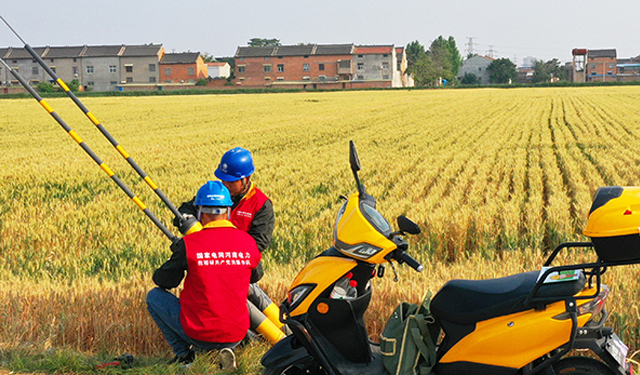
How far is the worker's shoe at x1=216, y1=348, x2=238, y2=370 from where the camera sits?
4516 millimetres

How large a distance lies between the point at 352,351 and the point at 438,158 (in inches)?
521

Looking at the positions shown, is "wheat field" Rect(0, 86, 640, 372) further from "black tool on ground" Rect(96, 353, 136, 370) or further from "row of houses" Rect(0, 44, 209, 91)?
"row of houses" Rect(0, 44, 209, 91)

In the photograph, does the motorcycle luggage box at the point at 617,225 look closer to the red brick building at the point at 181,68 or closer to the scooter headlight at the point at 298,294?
the scooter headlight at the point at 298,294

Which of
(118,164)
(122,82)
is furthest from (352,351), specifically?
(122,82)

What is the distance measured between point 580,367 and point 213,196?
7.92 ft

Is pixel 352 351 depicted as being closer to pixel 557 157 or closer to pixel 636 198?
pixel 636 198

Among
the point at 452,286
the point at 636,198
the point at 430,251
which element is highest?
the point at 636,198

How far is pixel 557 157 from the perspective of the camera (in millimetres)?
16391

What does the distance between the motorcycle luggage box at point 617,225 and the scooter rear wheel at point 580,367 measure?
0.56 m

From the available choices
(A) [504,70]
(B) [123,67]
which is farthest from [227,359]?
(A) [504,70]

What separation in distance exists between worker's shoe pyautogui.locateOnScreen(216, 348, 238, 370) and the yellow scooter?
0.54 meters

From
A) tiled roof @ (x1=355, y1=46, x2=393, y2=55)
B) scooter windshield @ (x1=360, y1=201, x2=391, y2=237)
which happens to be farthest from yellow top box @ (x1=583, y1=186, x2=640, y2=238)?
tiled roof @ (x1=355, y1=46, x2=393, y2=55)

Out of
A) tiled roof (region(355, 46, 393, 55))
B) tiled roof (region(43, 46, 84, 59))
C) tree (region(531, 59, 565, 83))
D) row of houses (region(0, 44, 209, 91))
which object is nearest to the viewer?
tiled roof (region(355, 46, 393, 55))

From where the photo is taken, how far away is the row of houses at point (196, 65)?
108m
